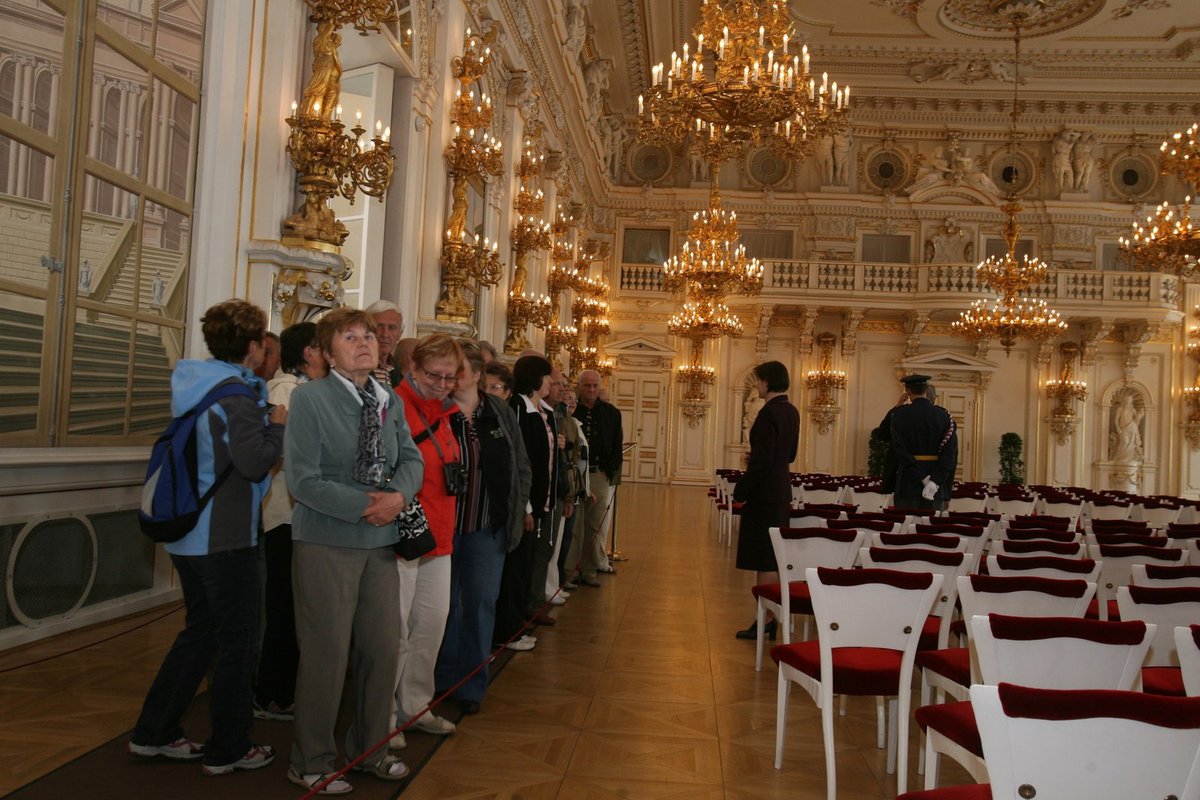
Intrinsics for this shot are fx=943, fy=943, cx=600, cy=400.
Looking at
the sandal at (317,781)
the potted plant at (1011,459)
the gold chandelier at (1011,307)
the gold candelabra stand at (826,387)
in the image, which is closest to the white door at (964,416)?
the potted plant at (1011,459)

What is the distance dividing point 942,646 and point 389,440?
2.67m

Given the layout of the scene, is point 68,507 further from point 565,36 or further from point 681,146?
point 681,146

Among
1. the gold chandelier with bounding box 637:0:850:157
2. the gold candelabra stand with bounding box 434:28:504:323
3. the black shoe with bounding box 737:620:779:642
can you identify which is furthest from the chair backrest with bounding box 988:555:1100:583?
the gold candelabra stand with bounding box 434:28:504:323

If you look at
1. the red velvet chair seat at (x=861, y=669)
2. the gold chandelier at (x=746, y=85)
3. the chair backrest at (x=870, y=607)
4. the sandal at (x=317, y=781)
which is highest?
the gold chandelier at (x=746, y=85)

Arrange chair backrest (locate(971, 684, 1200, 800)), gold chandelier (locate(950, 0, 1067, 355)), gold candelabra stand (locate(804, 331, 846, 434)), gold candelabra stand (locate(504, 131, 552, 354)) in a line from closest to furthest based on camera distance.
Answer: chair backrest (locate(971, 684, 1200, 800))
gold candelabra stand (locate(504, 131, 552, 354))
gold chandelier (locate(950, 0, 1067, 355))
gold candelabra stand (locate(804, 331, 846, 434))

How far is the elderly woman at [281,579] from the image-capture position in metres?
3.85

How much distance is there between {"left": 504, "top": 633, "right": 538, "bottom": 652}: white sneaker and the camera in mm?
5359

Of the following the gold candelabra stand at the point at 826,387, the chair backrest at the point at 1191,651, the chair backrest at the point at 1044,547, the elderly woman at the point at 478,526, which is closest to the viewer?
the chair backrest at the point at 1191,651

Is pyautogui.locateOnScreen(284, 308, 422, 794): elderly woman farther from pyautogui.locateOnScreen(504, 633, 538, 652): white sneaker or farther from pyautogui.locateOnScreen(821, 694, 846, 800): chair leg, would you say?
pyautogui.locateOnScreen(504, 633, 538, 652): white sneaker

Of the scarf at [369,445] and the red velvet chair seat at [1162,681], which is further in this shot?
the red velvet chair seat at [1162,681]

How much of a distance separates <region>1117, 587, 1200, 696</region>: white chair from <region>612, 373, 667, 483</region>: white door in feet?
61.1

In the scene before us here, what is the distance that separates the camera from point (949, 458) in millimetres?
8117

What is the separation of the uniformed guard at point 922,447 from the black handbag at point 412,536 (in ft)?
18.6

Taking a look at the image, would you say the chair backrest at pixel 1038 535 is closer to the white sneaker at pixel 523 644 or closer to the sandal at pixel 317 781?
the white sneaker at pixel 523 644
